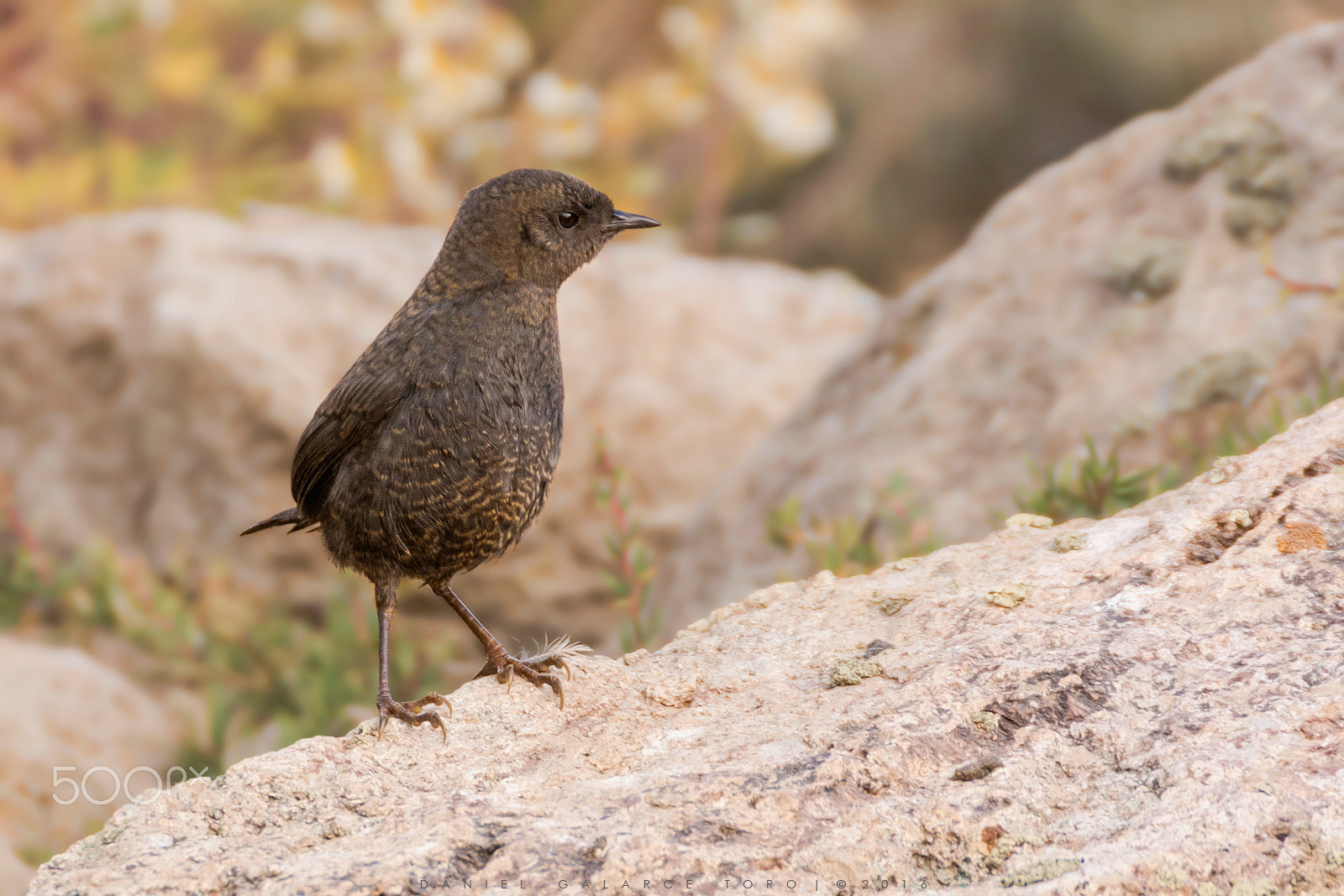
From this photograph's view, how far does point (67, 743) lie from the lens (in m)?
4.58

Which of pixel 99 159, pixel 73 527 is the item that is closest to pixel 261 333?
pixel 73 527

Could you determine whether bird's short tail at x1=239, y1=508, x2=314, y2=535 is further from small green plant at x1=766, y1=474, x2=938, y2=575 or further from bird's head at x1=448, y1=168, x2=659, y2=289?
small green plant at x1=766, y1=474, x2=938, y2=575

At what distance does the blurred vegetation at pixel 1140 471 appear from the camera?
12.2 ft

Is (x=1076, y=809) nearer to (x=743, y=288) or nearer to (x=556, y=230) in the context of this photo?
(x=556, y=230)

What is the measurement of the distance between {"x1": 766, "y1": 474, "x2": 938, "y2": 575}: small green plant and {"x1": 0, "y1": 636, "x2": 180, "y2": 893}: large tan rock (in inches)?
102

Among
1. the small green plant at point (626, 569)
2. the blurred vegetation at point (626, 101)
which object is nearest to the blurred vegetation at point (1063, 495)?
the small green plant at point (626, 569)

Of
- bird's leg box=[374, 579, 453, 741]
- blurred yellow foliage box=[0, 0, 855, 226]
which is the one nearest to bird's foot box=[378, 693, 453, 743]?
bird's leg box=[374, 579, 453, 741]

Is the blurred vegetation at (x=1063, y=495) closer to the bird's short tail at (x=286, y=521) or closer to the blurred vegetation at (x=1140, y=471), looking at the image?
the blurred vegetation at (x=1140, y=471)

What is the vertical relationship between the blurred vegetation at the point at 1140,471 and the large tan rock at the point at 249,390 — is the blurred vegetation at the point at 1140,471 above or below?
below

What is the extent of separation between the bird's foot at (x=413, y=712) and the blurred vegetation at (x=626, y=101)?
543 cm

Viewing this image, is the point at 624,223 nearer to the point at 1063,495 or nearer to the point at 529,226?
the point at 529,226

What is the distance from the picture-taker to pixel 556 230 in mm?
3289

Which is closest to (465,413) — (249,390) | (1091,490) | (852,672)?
(852,672)

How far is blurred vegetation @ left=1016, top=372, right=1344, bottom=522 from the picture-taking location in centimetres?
371
